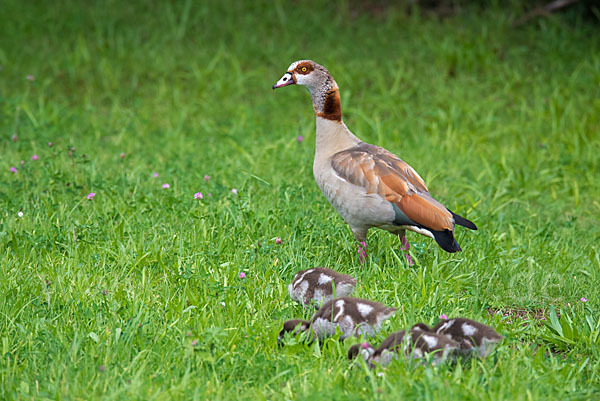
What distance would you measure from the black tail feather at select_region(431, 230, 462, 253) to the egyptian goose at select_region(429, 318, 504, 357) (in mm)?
1027

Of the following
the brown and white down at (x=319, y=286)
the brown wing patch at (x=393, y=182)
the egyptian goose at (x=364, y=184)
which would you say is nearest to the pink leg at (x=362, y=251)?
the egyptian goose at (x=364, y=184)

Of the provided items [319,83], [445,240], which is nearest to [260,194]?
[319,83]

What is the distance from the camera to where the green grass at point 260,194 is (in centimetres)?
393

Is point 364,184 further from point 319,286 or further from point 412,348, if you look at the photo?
point 412,348

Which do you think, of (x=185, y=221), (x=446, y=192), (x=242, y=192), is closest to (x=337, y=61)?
(x=446, y=192)

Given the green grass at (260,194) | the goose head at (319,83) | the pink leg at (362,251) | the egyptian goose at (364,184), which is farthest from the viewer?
the goose head at (319,83)

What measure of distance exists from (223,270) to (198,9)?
26.4 feet

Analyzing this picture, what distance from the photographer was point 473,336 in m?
3.91

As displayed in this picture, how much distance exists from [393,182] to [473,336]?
5.29ft

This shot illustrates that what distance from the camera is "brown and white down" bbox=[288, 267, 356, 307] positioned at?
15.1ft

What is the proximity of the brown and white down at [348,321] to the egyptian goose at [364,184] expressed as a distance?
3.28 ft

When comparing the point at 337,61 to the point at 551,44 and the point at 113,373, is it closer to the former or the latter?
the point at 551,44

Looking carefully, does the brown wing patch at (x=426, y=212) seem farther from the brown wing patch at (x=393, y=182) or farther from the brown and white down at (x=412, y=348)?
the brown and white down at (x=412, y=348)

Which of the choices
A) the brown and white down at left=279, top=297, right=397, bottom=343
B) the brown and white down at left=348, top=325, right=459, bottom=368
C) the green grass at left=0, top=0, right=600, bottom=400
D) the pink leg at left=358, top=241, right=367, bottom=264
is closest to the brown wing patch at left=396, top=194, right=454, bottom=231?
the green grass at left=0, top=0, right=600, bottom=400
